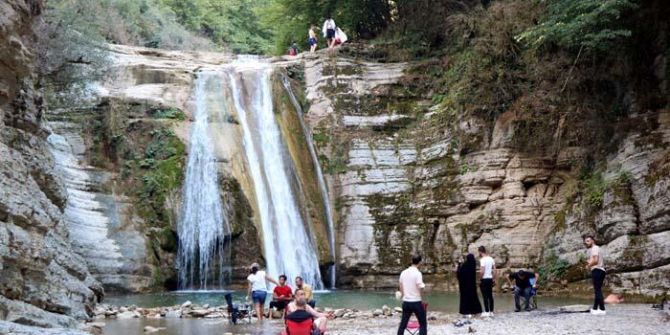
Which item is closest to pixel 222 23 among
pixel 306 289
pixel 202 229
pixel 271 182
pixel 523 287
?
pixel 271 182

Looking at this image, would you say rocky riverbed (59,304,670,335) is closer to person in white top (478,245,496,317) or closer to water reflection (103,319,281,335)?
water reflection (103,319,281,335)

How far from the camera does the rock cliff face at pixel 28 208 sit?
7.45 m

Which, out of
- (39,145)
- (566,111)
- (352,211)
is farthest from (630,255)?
(39,145)

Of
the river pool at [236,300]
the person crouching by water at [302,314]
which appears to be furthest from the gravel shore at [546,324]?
the person crouching by water at [302,314]

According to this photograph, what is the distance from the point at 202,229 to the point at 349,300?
5.72m

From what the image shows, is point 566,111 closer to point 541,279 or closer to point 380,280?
point 541,279

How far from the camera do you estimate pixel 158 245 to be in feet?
70.3

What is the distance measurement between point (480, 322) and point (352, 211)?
1118 cm

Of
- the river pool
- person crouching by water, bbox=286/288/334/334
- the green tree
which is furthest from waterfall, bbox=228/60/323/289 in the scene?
person crouching by water, bbox=286/288/334/334

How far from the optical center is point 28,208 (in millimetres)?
10453

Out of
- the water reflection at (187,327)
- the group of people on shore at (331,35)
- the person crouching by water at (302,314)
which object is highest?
the group of people on shore at (331,35)

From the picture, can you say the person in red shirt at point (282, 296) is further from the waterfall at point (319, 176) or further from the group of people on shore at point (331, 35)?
the group of people on shore at point (331, 35)

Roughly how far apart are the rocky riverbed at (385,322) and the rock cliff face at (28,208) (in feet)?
3.17

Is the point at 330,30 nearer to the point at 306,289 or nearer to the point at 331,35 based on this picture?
the point at 331,35
